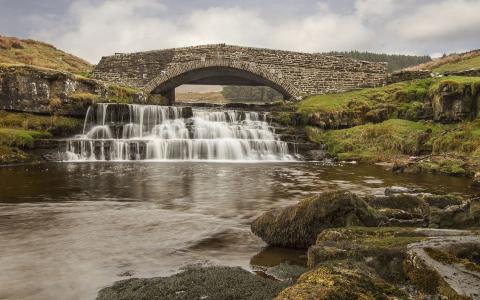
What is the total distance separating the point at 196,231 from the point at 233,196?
4698mm

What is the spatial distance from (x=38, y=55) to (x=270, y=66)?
27.5 metres

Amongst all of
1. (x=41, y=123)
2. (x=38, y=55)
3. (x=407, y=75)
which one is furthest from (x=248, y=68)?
(x=38, y=55)

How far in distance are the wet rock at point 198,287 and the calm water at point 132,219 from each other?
443mm

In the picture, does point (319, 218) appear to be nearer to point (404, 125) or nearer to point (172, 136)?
point (172, 136)

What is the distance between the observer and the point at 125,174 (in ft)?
59.0

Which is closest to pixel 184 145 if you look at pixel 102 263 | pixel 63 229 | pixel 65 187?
pixel 65 187

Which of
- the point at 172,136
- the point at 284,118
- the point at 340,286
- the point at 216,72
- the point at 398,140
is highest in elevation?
the point at 216,72

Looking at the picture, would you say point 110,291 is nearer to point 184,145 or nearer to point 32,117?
point 184,145

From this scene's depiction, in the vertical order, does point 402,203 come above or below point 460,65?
below

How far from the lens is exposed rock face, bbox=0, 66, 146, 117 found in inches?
1075

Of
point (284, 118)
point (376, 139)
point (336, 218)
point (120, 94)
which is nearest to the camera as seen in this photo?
point (336, 218)

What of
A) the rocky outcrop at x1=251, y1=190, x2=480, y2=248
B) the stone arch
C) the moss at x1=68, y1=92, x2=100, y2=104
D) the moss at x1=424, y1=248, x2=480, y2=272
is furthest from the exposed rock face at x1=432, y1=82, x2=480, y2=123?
the moss at x1=424, y1=248, x2=480, y2=272

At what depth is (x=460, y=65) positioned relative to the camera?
134 ft

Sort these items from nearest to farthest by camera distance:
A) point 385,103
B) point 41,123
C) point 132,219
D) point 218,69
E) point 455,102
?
1. point 132,219
2. point 455,102
3. point 41,123
4. point 385,103
5. point 218,69
